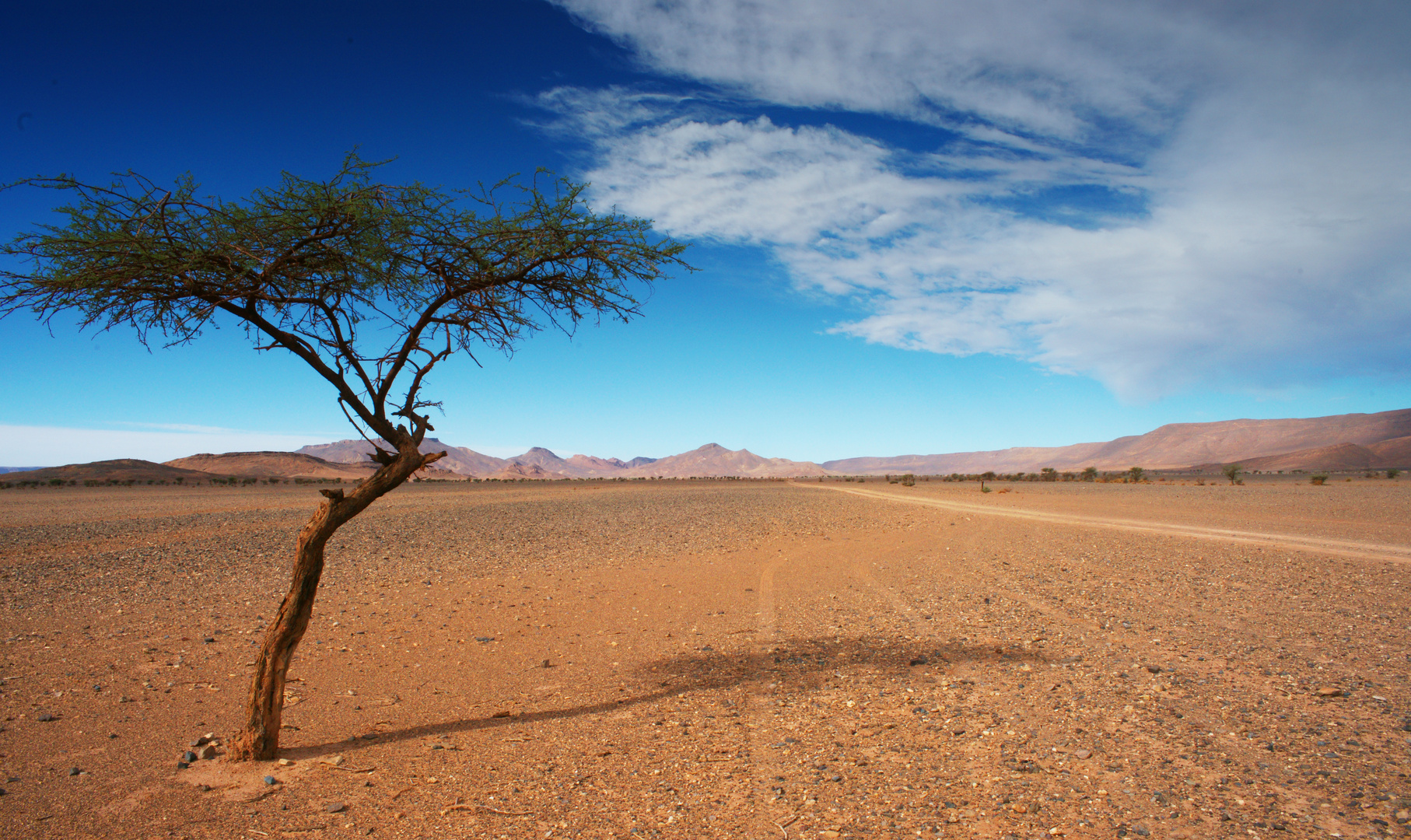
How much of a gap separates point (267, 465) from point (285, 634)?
5408 inches

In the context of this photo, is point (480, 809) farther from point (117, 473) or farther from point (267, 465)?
point (267, 465)

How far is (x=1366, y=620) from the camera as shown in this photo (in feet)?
28.0

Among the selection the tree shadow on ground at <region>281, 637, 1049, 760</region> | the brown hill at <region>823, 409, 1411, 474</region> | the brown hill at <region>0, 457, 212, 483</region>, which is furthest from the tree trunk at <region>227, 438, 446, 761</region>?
the brown hill at <region>823, 409, 1411, 474</region>

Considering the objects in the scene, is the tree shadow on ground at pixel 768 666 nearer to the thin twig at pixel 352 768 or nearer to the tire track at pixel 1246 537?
the thin twig at pixel 352 768

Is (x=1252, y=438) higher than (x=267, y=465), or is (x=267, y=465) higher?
(x=1252, y=438)

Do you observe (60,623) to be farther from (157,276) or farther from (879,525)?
(879,525)

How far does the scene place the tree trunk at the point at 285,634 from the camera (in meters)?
5.20

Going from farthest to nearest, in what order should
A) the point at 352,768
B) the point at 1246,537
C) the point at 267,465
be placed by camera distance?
1. the point at 267,465
2. the point at 1246,537
3. the point at 352,768

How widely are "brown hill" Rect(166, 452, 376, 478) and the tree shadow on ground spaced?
118866 mm

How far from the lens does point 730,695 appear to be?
674 cm

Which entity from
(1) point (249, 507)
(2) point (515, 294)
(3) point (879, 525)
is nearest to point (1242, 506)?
(3) point (879, 525)

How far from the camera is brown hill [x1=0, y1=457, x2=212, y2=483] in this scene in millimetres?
78500

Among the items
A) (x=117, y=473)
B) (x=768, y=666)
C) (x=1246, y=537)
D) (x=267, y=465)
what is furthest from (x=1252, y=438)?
(x=117, y=473)

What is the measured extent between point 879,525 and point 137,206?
69.5 ft
